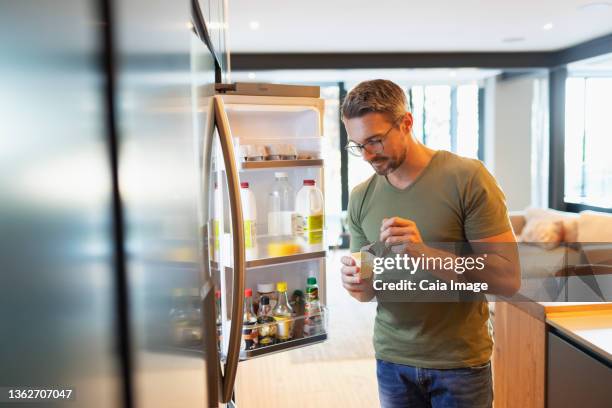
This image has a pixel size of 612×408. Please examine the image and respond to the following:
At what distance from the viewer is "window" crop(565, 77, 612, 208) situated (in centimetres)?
640

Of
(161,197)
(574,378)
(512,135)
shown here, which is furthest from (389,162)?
(512,135)

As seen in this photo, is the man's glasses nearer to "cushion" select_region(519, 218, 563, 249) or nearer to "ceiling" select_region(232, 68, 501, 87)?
"cushion" select_region(519, 218, 563, 249)

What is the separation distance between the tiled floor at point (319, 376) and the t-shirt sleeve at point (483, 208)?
2.04 meters

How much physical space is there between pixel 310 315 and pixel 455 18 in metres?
3.81

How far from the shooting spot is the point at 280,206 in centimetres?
220

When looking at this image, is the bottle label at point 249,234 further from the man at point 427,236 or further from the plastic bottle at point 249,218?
the man at point 427,236

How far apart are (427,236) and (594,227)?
13.1 ft

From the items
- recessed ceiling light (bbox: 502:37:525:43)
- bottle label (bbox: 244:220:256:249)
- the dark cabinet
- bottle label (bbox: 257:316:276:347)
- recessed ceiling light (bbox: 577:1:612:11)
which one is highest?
recessed ceiling light (bbox: 502:37:525:43)

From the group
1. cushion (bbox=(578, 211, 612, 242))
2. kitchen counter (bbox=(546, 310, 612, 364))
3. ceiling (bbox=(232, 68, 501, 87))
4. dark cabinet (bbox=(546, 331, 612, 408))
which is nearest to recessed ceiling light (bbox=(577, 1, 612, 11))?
cushion (bbox=(578, 211, 612, 242))

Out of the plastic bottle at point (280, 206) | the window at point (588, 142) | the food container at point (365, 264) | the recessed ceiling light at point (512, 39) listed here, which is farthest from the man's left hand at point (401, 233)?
the window at point (588, 142)

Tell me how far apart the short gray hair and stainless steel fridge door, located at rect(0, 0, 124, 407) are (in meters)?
1.13

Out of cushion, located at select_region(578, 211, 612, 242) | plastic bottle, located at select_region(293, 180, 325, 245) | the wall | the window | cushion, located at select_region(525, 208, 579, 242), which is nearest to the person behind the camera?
plastic bottle, located at select_region(293, 180, 325, 245)

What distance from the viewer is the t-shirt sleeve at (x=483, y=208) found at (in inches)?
53.5

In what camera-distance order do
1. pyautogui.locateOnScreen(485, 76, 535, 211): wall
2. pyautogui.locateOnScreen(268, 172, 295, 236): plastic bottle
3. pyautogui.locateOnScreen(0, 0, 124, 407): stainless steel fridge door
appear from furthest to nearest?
pyautogui.locateOnScreen(485, 76, 535, 211): wall < pyautogui.locateOnScreen(268, 172, 295, 236): plastic bottle < pyautogui.locateOnScreen(0, 0, 124, 407): stainless steel fridge door
